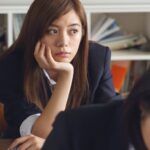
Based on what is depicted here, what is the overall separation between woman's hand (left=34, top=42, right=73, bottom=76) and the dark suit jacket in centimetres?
63

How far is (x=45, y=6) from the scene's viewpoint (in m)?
1.58

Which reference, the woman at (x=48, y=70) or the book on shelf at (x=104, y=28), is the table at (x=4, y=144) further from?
the book on shelf at (x=104, y=28)

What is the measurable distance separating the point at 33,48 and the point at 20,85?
16 cm

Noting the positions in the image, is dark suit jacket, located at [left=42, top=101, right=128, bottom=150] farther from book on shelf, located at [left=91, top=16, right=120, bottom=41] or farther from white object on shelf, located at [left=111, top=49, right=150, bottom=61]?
book on shelf, located at [left=91, top=16, right=120, bottom=41]

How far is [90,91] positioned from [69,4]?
38cm

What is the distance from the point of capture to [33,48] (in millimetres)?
1671

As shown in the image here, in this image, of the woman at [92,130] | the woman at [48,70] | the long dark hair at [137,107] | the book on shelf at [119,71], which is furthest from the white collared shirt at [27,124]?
the book on shelf at [119,71]

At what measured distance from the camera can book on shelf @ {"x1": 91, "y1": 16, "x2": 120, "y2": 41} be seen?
2.70m

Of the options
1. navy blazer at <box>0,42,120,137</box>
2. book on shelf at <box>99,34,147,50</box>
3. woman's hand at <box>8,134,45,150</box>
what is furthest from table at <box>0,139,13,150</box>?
book on shelf at <box>99,34,147,50</box>

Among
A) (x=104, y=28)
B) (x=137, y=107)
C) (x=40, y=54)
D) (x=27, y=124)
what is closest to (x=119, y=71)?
(x=104, y=28)

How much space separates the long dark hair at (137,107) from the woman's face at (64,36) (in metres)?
0.80

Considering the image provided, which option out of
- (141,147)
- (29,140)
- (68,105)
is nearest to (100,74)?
(68,105)

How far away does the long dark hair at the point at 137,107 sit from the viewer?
79 centimetres

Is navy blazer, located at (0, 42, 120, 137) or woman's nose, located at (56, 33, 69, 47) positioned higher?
woman's nose, located at (56, 33, 69, 47)
